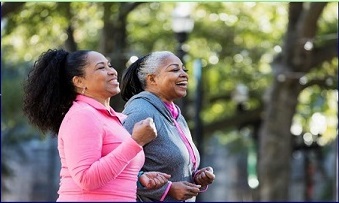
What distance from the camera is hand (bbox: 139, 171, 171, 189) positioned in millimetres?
5094

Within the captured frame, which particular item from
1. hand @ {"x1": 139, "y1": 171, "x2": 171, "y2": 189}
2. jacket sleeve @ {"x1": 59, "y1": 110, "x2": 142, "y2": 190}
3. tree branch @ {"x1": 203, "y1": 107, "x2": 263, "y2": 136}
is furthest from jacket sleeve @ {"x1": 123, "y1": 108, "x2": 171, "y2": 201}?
tree branch @ {"x1": 203, "y1": 107, "x2": 263, "y2": 136}

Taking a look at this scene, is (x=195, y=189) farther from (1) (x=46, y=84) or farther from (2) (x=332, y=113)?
(2) (x=332, y=113)

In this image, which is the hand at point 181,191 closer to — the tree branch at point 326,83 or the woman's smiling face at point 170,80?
the woman's smiling face at point 170,80

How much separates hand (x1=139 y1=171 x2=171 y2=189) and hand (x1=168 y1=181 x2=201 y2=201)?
189mm

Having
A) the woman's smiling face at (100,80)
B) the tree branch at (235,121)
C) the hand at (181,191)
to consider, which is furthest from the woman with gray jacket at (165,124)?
the tree branch at (235,121)

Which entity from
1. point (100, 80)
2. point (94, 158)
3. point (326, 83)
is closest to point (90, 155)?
point (94, 158)

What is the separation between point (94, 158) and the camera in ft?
15.5

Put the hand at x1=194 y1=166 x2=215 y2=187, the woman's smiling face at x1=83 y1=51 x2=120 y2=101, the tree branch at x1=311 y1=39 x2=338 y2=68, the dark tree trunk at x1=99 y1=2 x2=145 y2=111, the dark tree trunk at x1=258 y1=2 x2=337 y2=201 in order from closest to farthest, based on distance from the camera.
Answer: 1. the woman's smiling face at x1=83 y1=51 x2=120 y2=101
2. the hand at x1=194 y1=166 x2=215 y2=187
3. the dark tree trunk at x1=99 y1=2 x2=145 y2=111
4. the dark tree trunk at x1=258 y1=2 x2=337 y2=201
5. the tree branch at x1=311 y1=39 x2=338 y2=68

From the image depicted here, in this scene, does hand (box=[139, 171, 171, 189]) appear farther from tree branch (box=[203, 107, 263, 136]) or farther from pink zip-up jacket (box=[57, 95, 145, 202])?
tree branch (box=[203, 107, 263, 136])

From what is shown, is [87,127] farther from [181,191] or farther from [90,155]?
[181,191]

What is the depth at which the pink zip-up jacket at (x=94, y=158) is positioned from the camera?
4.69m

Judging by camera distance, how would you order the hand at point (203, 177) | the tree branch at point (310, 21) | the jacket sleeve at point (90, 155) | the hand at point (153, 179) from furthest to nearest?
1. the tree branch at point (310, 21)
2. the hand at point (203, 177)
3. the hand at point (153, 179)
4. the jacket sleeve at point (90, 155)

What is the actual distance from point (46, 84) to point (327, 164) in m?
33.3

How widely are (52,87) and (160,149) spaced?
2.07 feet
